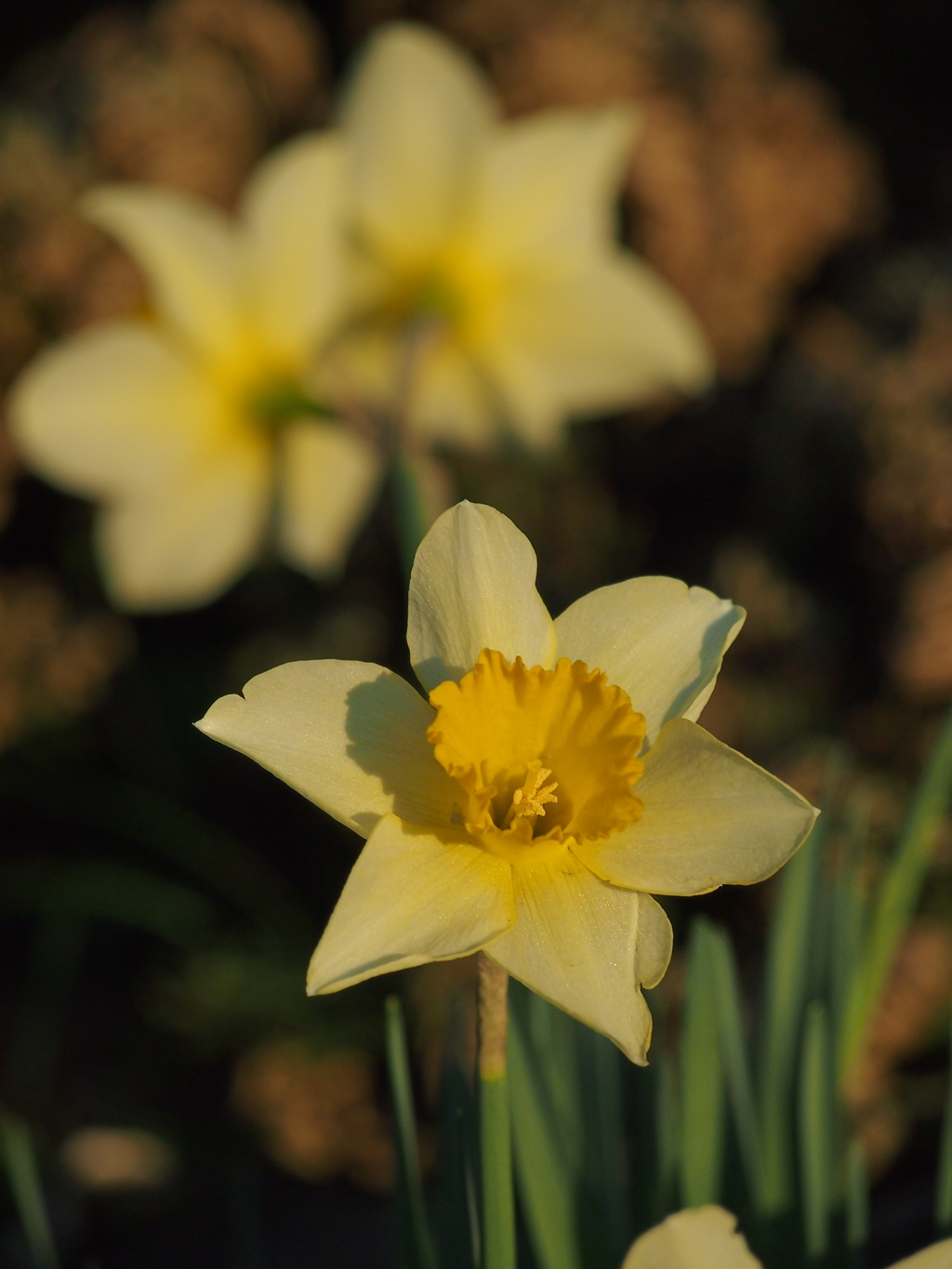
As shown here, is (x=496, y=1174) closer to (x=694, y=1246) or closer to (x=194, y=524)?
(x=694, y=1246)

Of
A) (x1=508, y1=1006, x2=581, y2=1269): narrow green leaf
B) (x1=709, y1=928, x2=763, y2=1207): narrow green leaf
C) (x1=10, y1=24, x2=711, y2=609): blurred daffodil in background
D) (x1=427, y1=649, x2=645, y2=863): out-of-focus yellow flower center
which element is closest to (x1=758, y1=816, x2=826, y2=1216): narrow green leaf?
(x1=709, y1=928, x2=763, y2=1207): narrow green leaf

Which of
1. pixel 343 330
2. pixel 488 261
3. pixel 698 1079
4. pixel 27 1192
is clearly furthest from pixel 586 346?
pixel 27 1192

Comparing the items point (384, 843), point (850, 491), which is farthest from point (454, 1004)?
point (850, 491)

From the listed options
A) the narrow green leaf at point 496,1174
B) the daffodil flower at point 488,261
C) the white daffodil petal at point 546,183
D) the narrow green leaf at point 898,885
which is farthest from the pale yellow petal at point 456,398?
the narrow green leaf at point 496,1174

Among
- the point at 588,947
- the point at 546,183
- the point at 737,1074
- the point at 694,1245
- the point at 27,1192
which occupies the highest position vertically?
the point at 546,183

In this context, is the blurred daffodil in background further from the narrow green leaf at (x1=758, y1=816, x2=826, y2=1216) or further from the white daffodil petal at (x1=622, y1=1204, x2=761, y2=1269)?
the white daffodil petal at (x1=622, y1=1204, x2=761, y2=1269)

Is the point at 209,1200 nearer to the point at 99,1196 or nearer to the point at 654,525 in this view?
the point at 99,1196
